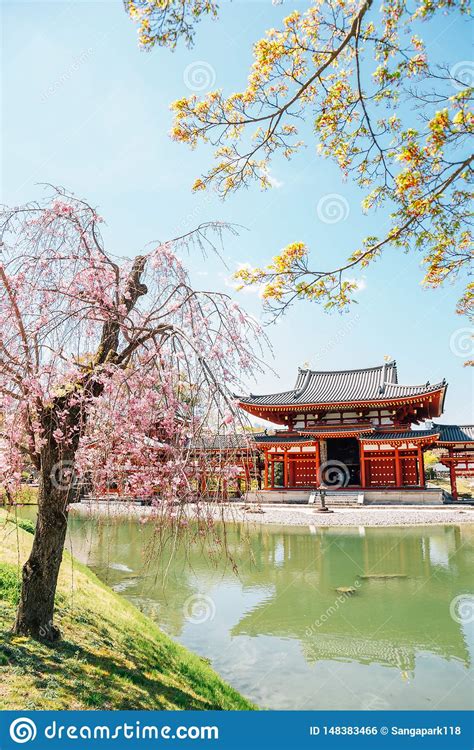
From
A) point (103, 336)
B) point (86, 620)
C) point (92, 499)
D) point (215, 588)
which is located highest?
point (103, 336)

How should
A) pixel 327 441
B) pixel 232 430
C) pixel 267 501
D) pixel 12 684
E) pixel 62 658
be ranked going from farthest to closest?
pixel 327 441 → pixel 267 501 → pixel 62 658 → pixel 12 684 → pixel 232 430

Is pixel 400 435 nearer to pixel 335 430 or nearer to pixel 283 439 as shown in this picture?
pixel 335 430

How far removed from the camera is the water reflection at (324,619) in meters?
4.57

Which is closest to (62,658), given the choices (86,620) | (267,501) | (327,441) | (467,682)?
(86,620)

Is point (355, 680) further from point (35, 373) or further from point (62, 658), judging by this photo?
point (35, 373)

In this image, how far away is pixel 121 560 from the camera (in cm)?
1008

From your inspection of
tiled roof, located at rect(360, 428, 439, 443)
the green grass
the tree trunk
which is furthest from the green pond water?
the green grass

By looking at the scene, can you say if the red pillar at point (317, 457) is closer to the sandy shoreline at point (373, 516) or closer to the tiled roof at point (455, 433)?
the sandy shoreline at point (373, 516)

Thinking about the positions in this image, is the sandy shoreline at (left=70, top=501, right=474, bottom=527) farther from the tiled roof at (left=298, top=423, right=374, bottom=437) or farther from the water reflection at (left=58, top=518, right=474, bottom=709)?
the tiled roof at (left=298, top=423, right=374, bottom=437)

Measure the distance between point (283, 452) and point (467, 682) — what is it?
17.2 m

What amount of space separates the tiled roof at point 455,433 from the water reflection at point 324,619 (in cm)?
903

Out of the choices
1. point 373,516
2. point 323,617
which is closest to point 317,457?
point 373,516

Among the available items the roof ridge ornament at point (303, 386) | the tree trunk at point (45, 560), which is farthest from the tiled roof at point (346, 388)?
the tree trunk at point (45, 560)

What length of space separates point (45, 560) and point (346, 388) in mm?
20532
